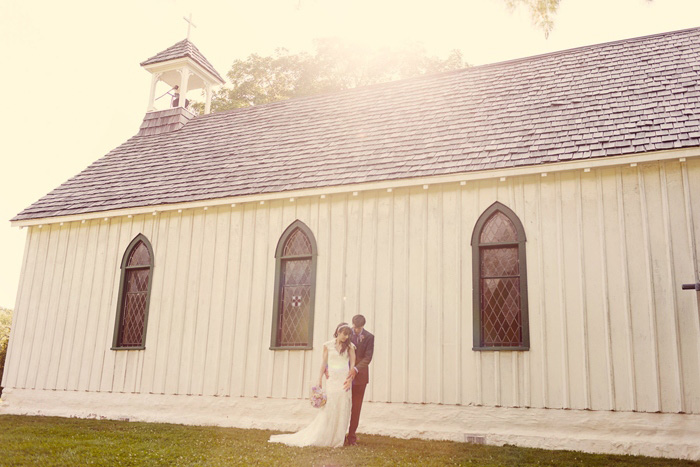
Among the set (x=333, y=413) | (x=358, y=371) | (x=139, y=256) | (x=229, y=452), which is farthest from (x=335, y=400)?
(x=139, y=256)

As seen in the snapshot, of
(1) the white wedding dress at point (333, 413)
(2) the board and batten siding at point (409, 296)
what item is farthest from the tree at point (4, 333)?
(1) the white wedding dress at point (333, 413)

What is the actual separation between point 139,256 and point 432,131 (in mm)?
7315

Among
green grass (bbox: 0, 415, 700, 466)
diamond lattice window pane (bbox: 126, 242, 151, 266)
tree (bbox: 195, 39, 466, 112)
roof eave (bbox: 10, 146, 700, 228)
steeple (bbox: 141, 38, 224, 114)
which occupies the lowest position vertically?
green grass (bbox: 0, 415, 700, 466)

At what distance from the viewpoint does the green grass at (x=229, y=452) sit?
9.09 m

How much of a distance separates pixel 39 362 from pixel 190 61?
10.6 metres

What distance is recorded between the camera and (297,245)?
1404cm

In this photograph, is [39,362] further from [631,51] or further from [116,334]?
[631,51]

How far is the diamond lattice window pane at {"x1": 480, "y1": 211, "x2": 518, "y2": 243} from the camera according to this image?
12.0m

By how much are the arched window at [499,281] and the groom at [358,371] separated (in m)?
2.02

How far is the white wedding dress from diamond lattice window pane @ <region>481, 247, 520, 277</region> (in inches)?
122

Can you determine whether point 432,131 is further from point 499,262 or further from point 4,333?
point 4,333

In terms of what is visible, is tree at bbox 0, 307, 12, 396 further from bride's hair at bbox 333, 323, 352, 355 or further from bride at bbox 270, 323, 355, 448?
bride's hair at bbox 333, 323, 352, 355

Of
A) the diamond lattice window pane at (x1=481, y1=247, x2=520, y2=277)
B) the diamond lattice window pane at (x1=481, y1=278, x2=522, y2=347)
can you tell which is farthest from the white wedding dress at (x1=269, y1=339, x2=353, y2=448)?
the diamond lattice window pane at (x1=481, y1=247, x2=520, y2=277)

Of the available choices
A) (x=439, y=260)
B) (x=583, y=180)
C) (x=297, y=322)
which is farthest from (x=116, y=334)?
(x=583, y=180)
